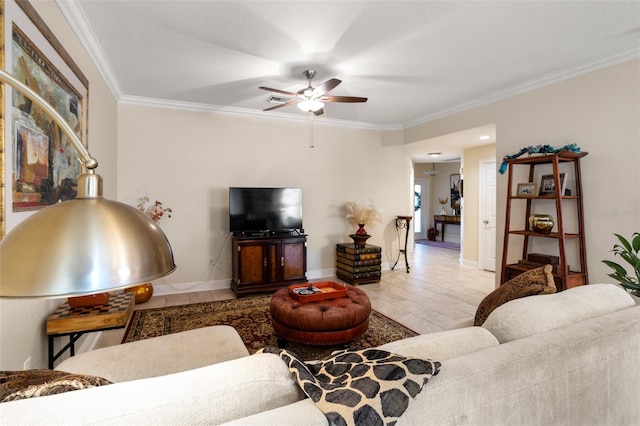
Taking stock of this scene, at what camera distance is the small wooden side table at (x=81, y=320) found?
200cm

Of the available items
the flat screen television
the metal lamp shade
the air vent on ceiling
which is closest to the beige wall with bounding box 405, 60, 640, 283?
the air vent on ceiling

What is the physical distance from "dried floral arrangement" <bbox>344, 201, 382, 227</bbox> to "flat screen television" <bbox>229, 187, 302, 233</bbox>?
3.58 ft

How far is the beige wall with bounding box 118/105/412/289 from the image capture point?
4457 millimetres

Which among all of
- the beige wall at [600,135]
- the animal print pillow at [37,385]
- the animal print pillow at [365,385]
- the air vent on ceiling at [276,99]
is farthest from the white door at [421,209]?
the animal print pillow at [37,385]

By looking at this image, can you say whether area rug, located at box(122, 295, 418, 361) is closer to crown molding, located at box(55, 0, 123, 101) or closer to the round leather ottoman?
the round leather ottoman

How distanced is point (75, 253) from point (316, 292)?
2520 mm

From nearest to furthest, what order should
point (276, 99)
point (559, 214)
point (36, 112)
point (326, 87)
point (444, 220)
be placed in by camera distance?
point (36, 112)
point (326, 87)
point (559, 214)
point (276, 99)
point (444, 220)

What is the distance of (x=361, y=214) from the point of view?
5527mm

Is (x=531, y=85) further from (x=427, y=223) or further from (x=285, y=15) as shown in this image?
(x=427, y=223)

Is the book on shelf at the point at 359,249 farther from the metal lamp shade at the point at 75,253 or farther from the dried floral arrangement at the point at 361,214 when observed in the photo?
the metal lamp shade at the point at 75,253

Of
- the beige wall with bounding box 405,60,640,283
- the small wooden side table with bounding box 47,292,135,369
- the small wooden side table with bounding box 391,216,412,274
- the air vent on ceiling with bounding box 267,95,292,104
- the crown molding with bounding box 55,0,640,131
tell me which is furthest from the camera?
the small wooden side table with bounding box 391,216,412,274

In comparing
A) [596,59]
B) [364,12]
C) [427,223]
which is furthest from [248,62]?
[427,223]

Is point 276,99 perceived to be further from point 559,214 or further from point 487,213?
point 487,213

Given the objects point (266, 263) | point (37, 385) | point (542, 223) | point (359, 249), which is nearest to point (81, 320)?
point (37, 385)
